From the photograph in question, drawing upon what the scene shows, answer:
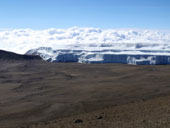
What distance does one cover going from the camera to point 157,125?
1652 cm

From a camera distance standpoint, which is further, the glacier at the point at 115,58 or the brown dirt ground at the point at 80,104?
the glacier at the point at 115,58

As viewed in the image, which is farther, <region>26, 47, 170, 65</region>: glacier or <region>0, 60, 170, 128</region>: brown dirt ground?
<region>26, 47, 170, 65</region>: glacier

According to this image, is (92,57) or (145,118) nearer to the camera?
(145,118)

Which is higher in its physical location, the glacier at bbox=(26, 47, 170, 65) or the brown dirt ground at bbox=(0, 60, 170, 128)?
the glacier at bbox=(26, 47, 170, 65)

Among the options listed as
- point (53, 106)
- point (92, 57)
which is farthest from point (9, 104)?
point (92, 57)

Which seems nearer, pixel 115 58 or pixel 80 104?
pixel 80 104

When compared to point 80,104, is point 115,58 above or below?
above

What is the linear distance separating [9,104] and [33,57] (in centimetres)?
5972

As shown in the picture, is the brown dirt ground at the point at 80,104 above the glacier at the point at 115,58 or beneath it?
beneath

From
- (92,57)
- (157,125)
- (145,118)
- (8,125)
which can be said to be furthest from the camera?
(92,57)

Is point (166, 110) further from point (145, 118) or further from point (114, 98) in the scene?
point (114, 98)

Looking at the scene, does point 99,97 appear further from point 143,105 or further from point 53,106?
point 143,105

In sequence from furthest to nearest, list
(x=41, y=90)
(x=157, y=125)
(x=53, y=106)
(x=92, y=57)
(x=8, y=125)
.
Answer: (x=92, y=57)
(x=41, y=90)
(x=53, y=106)
(x=8, y=125)
(x=157, y=125)

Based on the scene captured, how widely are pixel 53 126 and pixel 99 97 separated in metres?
13.4
